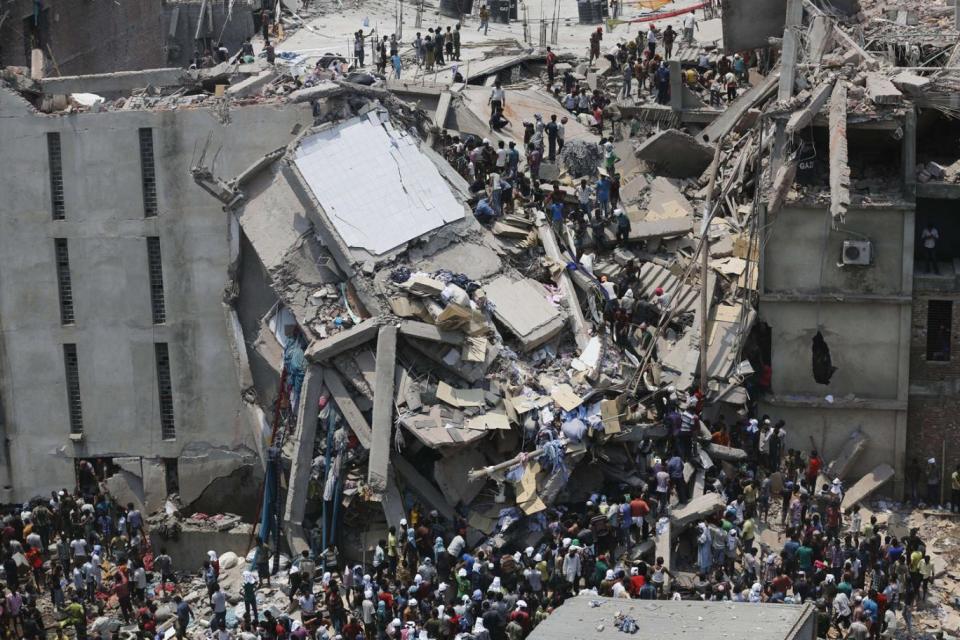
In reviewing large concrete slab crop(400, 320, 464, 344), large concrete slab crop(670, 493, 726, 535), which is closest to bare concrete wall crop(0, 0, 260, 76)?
large concrete slab crop(400, 320, 464, 344)

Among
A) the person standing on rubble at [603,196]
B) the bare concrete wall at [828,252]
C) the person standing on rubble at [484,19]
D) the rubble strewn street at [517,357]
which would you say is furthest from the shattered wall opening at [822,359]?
the person standing on rubble at [484,19]

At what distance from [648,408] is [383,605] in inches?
258

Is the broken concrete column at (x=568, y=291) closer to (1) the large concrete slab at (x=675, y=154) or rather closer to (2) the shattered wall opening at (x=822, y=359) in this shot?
(1) the large concrete slab at (x=675, y=154)

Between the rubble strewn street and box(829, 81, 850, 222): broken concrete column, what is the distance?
0.10 metres

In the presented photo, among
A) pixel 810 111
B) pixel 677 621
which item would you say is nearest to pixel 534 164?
pixel 810 111

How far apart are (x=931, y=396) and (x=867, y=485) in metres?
2.06

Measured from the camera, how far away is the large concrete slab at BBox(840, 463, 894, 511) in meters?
37.5

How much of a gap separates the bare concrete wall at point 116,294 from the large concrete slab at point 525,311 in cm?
592

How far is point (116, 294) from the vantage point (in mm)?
41625

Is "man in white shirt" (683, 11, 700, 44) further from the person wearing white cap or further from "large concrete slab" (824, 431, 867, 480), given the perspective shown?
the person wearing white cap

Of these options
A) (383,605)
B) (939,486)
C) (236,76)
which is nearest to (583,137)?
(236,76)

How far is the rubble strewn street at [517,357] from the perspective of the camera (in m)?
34.9

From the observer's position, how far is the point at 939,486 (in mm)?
38125

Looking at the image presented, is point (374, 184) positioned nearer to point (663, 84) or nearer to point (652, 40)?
point (663, 84)
